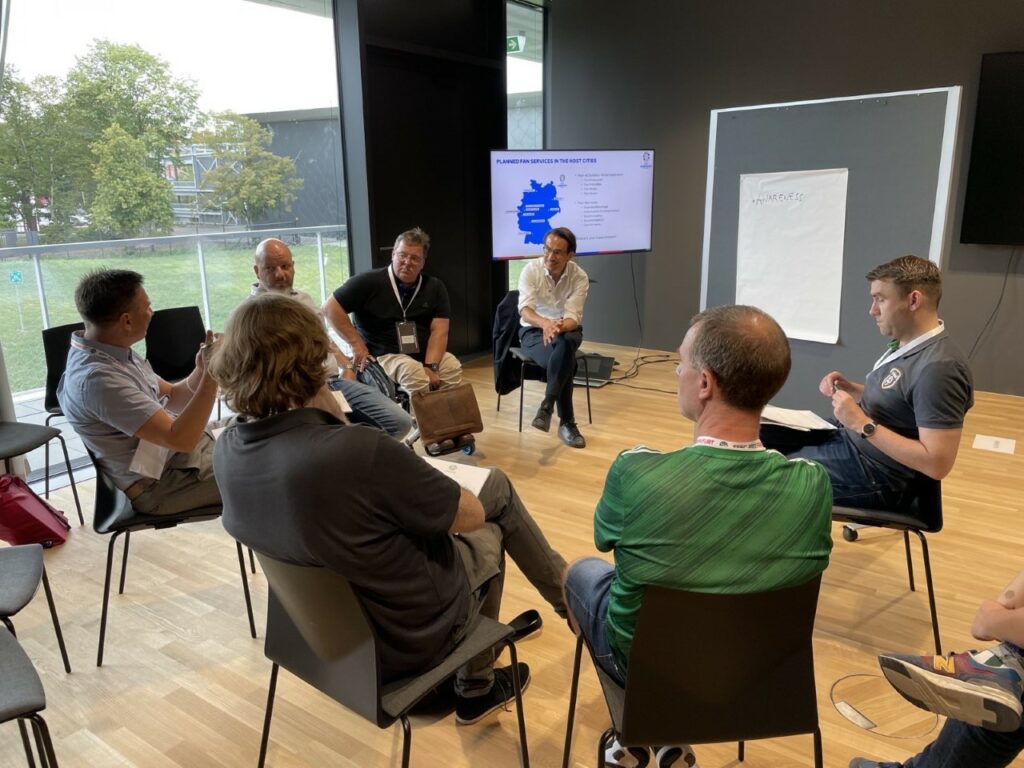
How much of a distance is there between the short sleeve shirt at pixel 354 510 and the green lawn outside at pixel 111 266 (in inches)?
88.9

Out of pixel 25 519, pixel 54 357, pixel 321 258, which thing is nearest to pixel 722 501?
pixel 25 519

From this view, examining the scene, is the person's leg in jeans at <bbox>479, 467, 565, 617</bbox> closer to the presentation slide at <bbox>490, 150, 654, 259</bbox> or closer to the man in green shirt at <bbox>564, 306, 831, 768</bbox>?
the man in green shirt at <bbox>564, 306, 831, 768</bbox>

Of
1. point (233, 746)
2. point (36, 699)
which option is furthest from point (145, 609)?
point (36, 699)

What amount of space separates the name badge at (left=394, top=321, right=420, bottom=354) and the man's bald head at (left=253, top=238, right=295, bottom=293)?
0.69 m

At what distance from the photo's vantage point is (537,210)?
17.5 ft

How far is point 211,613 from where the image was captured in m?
2.52

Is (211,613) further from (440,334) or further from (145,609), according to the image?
(440,334)

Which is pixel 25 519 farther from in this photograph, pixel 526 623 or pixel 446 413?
pixel 526 623

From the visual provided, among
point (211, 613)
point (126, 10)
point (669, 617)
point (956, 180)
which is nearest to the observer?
point (669, 617)

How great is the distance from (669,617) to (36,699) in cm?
117

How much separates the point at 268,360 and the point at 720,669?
1013 mm

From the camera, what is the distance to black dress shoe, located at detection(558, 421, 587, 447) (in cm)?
412

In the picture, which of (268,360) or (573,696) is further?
(573,696)

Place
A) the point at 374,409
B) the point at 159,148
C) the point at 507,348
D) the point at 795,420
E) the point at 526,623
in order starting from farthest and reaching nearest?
1. the point at 507,348
2. the point at 159,148
3. the point at 374,409
4. the point at 795,420
5. the point at 526,623
